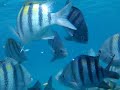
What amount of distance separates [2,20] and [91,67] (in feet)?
107

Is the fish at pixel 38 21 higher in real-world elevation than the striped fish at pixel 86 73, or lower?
higher

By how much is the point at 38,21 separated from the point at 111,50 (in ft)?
4.83

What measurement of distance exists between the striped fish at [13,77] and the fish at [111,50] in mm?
1350

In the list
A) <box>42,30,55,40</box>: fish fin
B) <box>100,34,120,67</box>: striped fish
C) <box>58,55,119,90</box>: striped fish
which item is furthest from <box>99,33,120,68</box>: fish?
<box>42,30,55,40</box>: fish fin

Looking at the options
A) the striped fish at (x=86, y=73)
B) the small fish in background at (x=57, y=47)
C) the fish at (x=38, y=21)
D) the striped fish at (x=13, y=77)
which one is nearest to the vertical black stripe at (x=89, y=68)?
the striped fish at (x=86, y=73)

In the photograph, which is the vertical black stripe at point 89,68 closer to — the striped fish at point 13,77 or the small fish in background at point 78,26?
the small fish in background at point 78,26

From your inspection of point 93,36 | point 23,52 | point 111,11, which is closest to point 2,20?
point 111,11

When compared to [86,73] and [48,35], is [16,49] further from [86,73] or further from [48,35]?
[86,73]

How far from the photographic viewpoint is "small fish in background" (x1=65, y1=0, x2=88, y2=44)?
3.59 metres

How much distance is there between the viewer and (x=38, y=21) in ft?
10.1

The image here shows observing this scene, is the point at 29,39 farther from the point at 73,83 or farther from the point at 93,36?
the point at 93,36

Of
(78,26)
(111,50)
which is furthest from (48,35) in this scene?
(111,50)

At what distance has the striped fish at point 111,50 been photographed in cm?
404

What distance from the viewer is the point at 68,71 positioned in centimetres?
349
